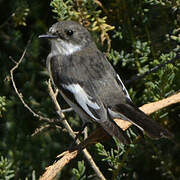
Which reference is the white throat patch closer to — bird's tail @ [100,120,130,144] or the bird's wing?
the bird's wing

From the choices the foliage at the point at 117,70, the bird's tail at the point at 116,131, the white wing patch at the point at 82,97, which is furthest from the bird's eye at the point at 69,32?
the bird's tail at the point at 116,131

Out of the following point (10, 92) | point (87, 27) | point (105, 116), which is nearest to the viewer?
point (105, 116)

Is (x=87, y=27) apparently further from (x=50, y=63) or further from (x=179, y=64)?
(x=179, y=64)

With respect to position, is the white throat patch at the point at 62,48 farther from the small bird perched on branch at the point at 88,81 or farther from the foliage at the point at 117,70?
the foliage at the point at 117,70

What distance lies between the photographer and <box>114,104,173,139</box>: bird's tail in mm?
2873

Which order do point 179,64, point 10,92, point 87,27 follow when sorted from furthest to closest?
1. point 10,92
2. point 87,27
3. point 179,64

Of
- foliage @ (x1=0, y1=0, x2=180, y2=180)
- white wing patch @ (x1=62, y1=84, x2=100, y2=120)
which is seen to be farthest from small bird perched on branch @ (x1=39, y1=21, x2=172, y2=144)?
foliage @ (x1=0, y1=0, x2=180, y2=180)

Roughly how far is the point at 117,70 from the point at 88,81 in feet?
2.06

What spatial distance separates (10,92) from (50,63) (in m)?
0.54

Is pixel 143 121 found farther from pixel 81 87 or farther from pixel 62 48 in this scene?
pixel 62 48

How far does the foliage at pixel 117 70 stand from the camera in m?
3.41

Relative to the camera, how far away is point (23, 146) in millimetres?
3799

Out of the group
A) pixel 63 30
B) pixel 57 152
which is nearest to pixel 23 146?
pixel 57 152

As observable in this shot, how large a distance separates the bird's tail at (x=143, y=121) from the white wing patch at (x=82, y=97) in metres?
0.20
